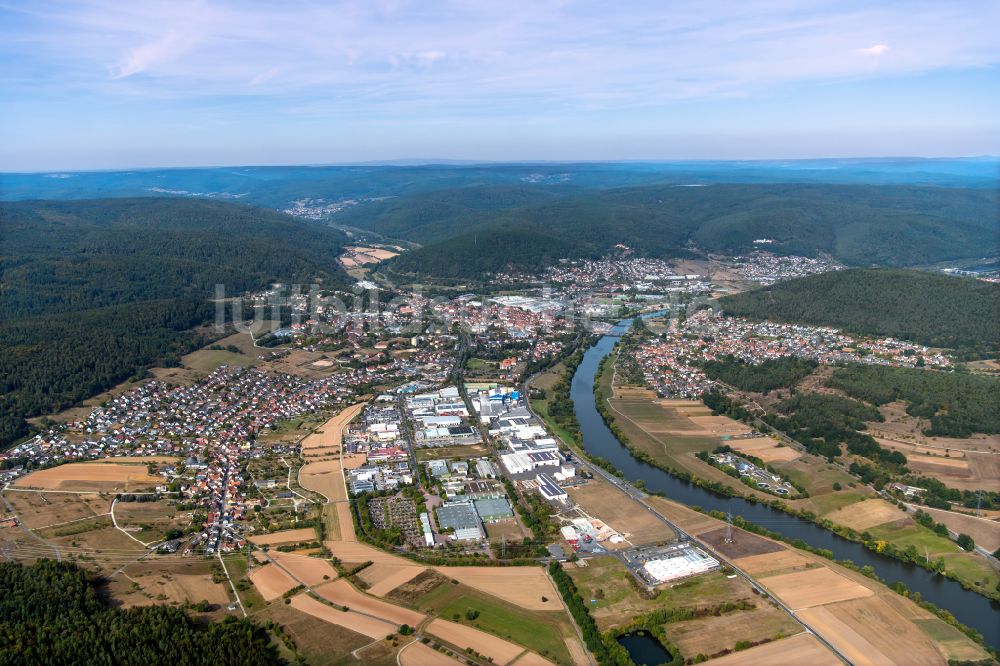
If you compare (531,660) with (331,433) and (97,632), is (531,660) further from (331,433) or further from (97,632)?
(331,433)

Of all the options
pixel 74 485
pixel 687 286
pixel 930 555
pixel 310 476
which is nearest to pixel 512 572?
pixel 310 476

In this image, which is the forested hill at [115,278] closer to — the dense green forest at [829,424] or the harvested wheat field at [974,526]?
the dense green forest at [829,424]

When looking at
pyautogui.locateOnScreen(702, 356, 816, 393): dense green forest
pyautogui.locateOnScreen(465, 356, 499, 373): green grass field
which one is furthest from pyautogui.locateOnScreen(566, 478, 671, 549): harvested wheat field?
pyautogui.locateOnScreen(465, 356, 499, 373): green grass field

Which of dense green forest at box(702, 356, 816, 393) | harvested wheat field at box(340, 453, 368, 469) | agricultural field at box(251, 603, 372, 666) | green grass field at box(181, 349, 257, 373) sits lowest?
agricultural field at box(251, 603, 372, 666)

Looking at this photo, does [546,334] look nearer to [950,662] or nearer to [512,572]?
[512,572]

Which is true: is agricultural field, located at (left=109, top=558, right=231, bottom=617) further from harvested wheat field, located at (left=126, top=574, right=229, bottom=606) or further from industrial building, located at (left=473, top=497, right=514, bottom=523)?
industrial building, located at (left=473, top=497, right=514, bottom=523)

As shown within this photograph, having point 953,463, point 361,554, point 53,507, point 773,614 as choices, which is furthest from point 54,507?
point 953,463
